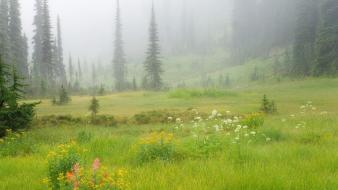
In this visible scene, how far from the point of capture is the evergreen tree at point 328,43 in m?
59.3

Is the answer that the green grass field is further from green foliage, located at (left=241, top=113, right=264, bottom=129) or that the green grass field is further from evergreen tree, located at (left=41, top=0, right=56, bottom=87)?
evergreen tree, located at (left=41, top=0, right=56, bottom=87)

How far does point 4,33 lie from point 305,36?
43.6 meters

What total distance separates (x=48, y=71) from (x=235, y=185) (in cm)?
6569

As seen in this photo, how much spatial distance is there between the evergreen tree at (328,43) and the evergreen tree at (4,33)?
40.1 metres

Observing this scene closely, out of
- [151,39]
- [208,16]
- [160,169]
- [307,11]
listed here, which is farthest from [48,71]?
[208,16]

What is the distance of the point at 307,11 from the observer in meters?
69.4

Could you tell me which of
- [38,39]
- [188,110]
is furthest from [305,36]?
[188,110]

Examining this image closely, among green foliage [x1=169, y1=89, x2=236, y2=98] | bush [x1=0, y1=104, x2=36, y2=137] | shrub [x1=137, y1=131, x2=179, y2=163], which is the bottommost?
shrub [x1=137, y1=131, x2=179, y2=163]

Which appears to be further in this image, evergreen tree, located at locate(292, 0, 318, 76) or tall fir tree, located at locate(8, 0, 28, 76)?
evergreen tree, located at locate(292, 0, 318, 76)

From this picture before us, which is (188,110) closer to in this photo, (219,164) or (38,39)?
(219,164)

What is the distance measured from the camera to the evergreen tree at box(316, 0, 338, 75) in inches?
2335

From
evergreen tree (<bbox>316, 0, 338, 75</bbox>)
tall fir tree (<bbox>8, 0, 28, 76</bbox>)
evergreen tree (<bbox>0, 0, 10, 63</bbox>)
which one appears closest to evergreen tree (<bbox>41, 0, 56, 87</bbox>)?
tall fir tree (<bbox>8, 0, 28, 76</bbox>)

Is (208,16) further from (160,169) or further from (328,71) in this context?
(160,169)

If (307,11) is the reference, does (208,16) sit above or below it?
above
